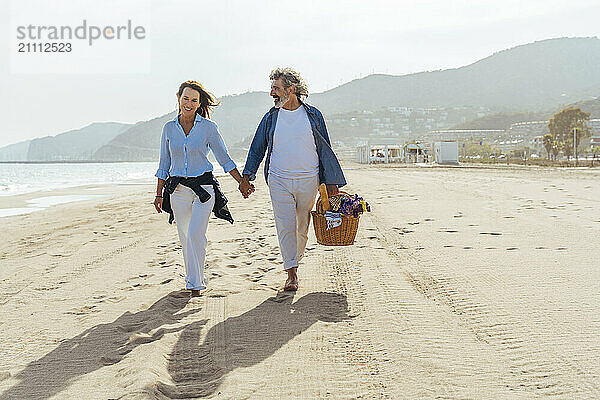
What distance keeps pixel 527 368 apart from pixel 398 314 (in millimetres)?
1136

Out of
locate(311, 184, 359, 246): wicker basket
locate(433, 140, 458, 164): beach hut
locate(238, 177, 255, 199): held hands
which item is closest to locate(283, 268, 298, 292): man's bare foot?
locate(311, 184, 359, 246): wicker basket

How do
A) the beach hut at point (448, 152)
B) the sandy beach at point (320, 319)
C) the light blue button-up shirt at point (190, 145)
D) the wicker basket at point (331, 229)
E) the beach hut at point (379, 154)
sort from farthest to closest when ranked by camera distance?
the beach hut at point (379, 154), the beach hut at point (448, 152), the wicker basket at point (331, 229), the light blue button-up shirt at point (190, 145), the sandy beach at point (320, 319)

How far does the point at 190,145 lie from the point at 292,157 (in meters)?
0.84

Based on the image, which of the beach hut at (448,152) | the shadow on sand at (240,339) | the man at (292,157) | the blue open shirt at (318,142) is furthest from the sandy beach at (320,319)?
the beach hut at (448,152)

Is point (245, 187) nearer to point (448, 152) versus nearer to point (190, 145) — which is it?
point (190, 145)

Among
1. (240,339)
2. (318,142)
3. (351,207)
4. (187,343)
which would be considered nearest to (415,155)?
(351,207)

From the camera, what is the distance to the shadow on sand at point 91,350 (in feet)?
9.60

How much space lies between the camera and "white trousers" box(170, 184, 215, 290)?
4609 mm

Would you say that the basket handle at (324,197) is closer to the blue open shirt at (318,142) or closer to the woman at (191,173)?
the blue open shirt at (318,142)

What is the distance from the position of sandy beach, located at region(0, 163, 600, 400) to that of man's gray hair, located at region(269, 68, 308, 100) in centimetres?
169

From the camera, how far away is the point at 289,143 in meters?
4.61

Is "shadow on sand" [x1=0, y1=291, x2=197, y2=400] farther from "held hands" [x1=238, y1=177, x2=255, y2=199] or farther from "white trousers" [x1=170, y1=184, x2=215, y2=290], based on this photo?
"held hands" [x1=238, y1=177, x2=255, y2=199]

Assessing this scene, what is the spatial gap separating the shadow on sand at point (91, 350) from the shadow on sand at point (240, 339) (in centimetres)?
30

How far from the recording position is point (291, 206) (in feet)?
15.5
